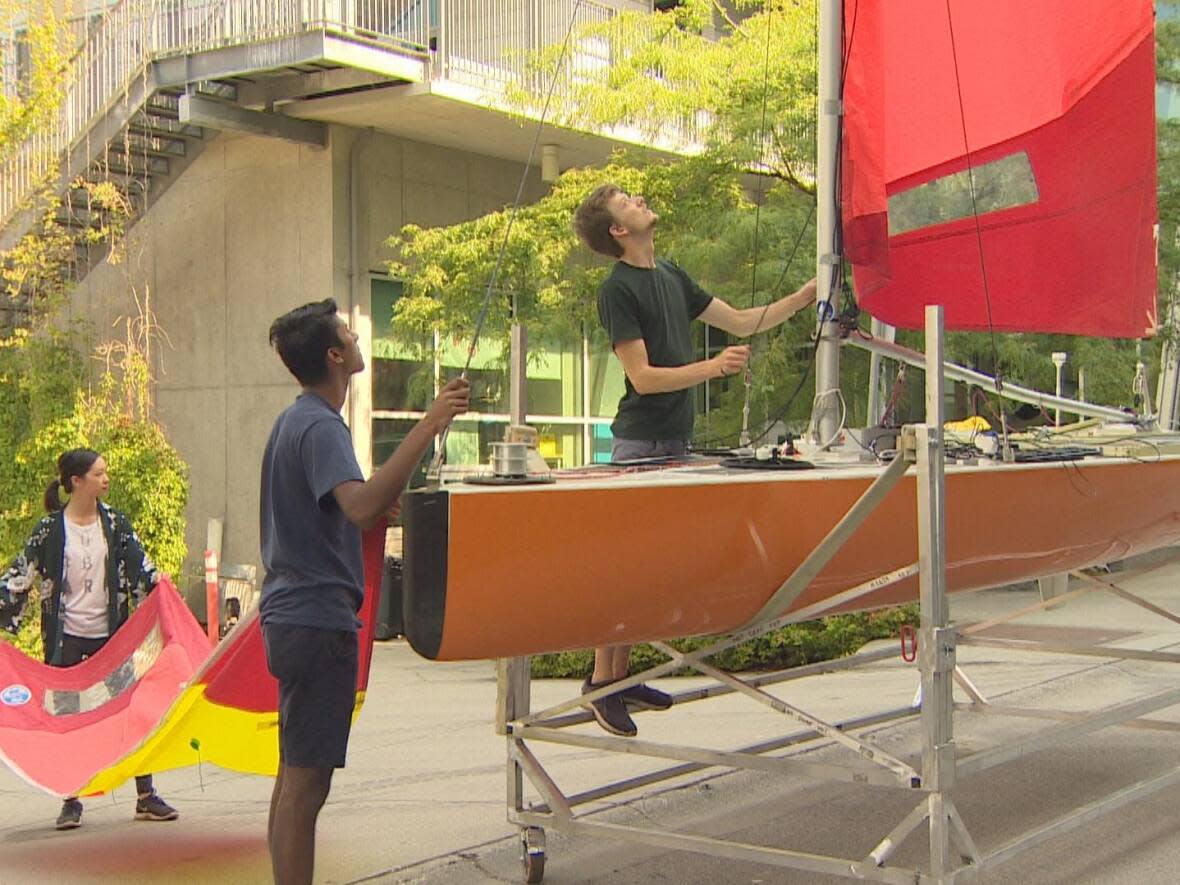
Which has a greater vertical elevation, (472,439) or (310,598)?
(310,598)

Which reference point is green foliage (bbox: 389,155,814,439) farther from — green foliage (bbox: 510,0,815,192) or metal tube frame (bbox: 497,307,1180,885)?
metal tube frame (bbox: 497,307,1180,885)

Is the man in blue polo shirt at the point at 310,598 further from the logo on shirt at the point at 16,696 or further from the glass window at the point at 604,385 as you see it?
the glass window at the point at 604,385

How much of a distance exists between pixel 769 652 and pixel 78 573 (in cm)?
504

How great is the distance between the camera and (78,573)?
6.73m

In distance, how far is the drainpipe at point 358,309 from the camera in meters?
16.9

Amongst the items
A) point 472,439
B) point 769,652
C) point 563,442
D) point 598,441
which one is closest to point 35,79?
→ point 472,439

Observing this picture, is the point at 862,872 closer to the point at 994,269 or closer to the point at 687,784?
the point at 687,784

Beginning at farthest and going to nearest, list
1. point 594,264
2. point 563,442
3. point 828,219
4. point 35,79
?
point 563,442, point 35,79, point 594,264, point 828,219

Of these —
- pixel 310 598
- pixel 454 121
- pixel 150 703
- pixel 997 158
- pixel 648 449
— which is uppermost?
pixel 454 121

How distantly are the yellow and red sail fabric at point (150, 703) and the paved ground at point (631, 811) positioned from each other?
34 cm

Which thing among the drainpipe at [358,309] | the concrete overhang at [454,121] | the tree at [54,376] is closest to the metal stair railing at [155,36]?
the tree at [54,376]

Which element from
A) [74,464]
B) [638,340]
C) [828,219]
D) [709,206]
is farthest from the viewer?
[709,206]

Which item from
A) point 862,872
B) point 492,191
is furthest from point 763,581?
point 492,191

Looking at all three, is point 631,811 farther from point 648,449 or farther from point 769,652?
point 769,652
